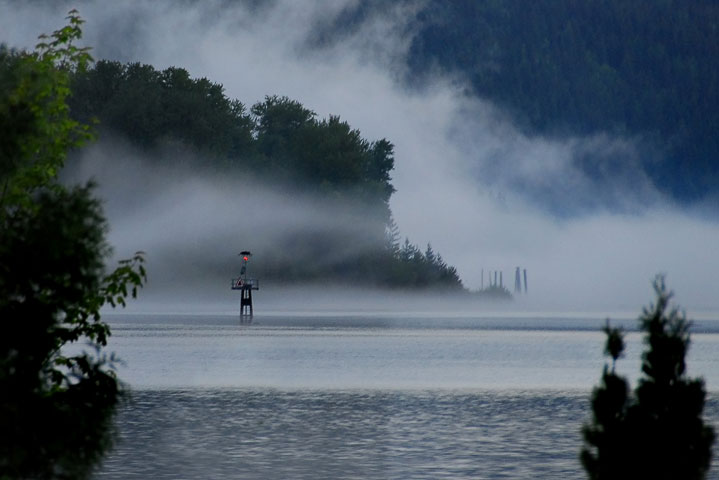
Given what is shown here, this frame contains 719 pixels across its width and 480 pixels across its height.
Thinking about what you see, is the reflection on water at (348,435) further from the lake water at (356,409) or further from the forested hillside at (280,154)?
the forested hillside at (280,154)

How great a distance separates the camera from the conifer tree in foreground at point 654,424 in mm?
10672

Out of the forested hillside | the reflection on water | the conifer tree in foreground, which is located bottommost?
the reflection on water

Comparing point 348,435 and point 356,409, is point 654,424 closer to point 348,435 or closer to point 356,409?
point 348,435

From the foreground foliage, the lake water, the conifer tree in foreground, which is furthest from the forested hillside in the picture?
the conifer tree in foreground

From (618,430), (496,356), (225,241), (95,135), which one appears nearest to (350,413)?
(95,135)

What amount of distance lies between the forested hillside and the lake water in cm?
8143

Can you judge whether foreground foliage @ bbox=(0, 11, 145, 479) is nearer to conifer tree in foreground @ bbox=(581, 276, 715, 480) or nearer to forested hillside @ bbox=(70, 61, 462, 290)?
conifer tree in foreground @ bbox=(581, 276, 715, 480)

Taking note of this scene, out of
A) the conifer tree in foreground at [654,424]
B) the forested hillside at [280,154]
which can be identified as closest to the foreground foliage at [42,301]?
the conifer tree in foreground at [654,424]

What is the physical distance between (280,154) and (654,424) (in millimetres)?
150596

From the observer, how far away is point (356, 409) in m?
29.8

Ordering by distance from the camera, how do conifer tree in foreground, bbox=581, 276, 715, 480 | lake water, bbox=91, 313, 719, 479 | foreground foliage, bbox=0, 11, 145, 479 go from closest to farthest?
conifer tree in foreground, bbox=581, 276, 715, 480
foreground foliage, bbox=0, 11, 145, 479
lake water, bbox=91, 313, 719, 479

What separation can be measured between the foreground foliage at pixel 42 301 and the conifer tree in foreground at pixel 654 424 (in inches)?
168

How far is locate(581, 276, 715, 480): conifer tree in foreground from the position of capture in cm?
1067

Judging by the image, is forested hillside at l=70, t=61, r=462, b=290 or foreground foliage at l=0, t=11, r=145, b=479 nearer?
foreground foliage at l=0, t=11, r=145, b=479
